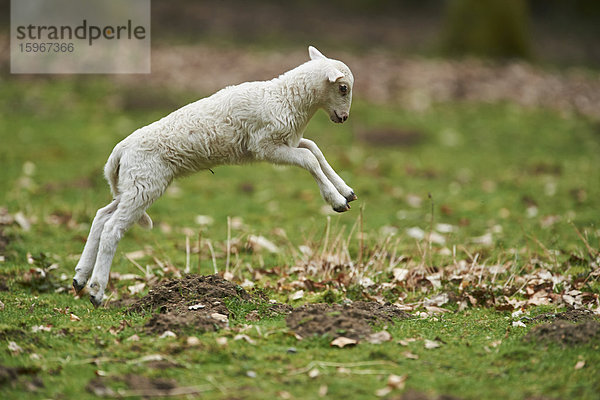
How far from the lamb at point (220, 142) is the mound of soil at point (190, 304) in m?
0.47

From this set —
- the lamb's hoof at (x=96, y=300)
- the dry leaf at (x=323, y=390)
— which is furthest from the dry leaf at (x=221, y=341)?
the lamb's hoof at (x=96, y=300)

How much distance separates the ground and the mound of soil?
0.07 ft

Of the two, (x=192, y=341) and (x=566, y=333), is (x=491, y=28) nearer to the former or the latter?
(x=566, y=333)

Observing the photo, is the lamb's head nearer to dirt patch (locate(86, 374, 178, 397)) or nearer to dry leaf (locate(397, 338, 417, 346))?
dry leaf (locate(397, 338, 417, 346))

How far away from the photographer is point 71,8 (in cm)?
2245

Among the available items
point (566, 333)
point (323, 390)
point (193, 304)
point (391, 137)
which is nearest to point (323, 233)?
point (193, 304)

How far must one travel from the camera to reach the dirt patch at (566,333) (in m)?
4.83

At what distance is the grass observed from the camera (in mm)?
4613

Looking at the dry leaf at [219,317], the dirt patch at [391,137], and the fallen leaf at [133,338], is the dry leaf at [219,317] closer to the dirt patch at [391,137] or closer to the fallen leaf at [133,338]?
the fallen leaf at [133,338]

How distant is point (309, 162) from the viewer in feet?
19.0

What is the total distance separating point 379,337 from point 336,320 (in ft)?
1.16

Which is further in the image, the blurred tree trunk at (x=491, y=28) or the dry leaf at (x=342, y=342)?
the blurred tree trunk at (x=491, y=28)

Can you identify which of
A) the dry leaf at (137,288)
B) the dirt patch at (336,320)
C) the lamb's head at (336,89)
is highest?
the lamb's head at (336,89)

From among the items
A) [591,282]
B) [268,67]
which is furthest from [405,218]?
[268,67]
